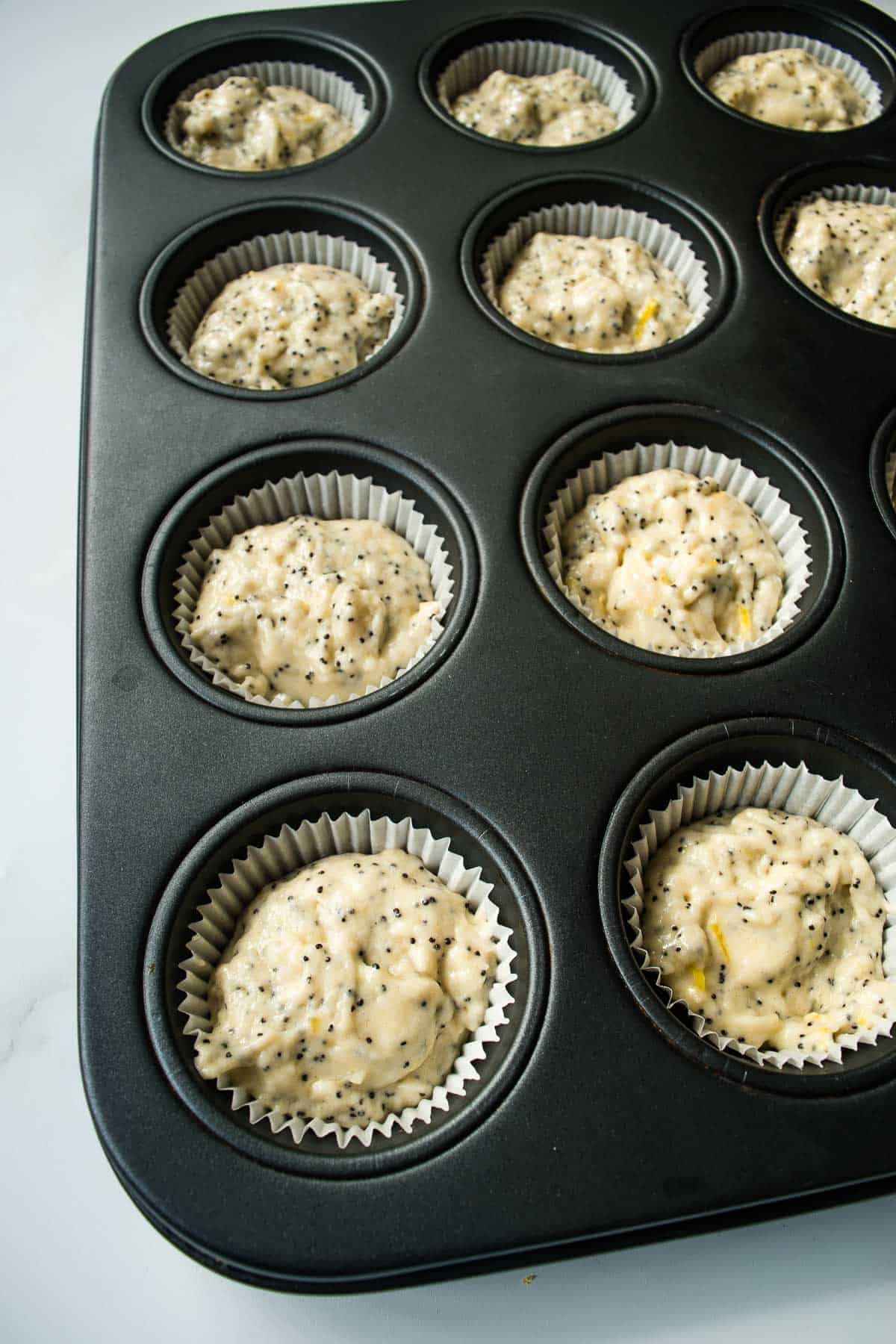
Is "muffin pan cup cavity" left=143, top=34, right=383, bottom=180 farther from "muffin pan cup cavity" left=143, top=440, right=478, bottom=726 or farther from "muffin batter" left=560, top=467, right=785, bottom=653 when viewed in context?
"muffin batter" left=560, top=467, right=785, bottom=653

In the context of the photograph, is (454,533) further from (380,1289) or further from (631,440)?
(380,1289)

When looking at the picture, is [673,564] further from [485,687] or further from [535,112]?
[535,112]

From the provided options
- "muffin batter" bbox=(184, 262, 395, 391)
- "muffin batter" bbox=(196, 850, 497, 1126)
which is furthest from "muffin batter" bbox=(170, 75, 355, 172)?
"muffin batter" bbox=(196, 850, 497, 1126)

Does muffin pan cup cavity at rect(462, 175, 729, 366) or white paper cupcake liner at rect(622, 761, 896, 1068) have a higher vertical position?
muffin pan cup cavity at rect(462, 175, 729, 366)

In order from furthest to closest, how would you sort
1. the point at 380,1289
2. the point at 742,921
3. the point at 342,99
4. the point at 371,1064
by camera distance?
the point at 342,99 < the point at 742,921 < the point at 371,1064 < the point at 380,1289

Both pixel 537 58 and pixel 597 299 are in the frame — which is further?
pixel 537 58

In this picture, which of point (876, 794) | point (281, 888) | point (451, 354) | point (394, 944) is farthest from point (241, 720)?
point (876, 794)

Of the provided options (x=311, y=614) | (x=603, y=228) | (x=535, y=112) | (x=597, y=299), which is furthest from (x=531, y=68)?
(x=311, y=614)
